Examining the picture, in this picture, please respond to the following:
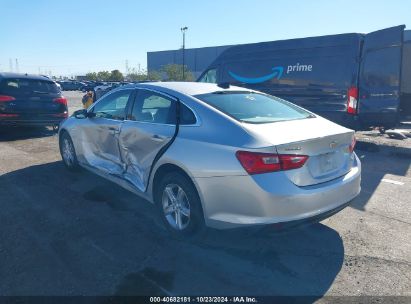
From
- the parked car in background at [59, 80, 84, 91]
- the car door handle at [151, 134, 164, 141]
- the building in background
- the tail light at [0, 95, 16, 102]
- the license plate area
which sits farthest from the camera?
the building in background

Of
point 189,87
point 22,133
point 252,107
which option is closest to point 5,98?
point 22,133

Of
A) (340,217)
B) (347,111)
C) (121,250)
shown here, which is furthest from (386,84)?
(121,250)

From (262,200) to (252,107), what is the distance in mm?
1305

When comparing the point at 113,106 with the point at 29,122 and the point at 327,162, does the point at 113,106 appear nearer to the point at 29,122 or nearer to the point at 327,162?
the point at 327,162

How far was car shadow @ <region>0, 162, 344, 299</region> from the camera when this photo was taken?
2809mm

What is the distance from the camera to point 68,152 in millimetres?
5938

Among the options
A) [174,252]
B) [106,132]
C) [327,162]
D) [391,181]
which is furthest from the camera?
[391,181]

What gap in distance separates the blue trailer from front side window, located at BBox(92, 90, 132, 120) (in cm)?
561

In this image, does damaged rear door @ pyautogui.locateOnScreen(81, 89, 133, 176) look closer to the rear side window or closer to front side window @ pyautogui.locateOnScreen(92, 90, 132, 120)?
front side window @ pyautogui.locateOnScreen(92, 90, 132, 120)

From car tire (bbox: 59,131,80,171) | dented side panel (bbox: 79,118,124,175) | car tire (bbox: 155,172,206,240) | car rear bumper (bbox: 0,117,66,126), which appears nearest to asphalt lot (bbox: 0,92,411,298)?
car tire (bbox: 155,172,206,240)

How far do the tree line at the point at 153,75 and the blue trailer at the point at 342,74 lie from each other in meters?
39.0

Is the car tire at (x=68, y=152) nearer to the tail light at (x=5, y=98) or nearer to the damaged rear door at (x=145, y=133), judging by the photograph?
the damaged rear door at (x=145, y=133)

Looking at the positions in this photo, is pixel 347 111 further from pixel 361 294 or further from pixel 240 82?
pixel 361 294

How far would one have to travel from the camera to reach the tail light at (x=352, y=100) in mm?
8070
